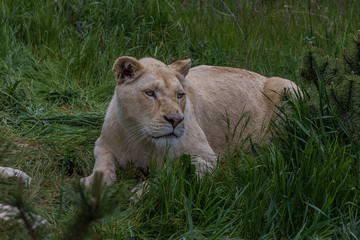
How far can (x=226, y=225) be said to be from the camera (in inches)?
113

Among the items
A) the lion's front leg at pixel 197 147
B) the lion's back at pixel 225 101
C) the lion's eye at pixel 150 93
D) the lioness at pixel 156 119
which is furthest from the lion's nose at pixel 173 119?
the lion's back at pixel 225 101

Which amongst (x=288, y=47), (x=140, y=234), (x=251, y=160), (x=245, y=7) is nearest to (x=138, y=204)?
(x=140, y=234)

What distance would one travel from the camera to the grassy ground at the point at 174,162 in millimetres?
2912

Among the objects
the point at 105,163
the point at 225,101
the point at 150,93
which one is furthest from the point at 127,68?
the point at 225,101

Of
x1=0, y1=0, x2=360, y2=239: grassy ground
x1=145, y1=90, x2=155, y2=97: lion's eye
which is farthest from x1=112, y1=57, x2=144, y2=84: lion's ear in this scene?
x1=0, y1=0, x2=360, y2=239: grassy ground

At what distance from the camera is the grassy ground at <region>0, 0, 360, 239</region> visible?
2.91 m

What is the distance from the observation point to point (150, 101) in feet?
12.4

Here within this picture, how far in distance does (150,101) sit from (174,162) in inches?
20.9

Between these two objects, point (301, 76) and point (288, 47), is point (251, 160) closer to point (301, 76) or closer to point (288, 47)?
point (301, 76)

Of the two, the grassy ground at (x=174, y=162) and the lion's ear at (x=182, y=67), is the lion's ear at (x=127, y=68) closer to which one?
the lion's ear at (x=182, y=67)

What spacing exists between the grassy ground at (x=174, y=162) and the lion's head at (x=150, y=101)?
342 mm

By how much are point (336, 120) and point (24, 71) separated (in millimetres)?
3675

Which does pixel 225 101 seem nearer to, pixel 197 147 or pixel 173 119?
pixel 197 147

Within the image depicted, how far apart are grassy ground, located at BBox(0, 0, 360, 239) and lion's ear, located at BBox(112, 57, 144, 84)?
769mm
